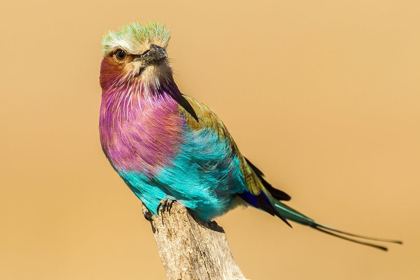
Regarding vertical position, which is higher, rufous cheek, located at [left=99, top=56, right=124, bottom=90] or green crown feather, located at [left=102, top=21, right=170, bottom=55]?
green crown feather, located at [left=102, top=21, right=170, bottom=55]

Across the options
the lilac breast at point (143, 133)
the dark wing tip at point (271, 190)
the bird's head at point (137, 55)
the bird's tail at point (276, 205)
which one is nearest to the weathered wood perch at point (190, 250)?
the lilac breast at point (143, 133)

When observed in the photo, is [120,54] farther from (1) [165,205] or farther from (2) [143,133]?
(1) [165,205]

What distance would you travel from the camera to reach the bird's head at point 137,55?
4160 mm

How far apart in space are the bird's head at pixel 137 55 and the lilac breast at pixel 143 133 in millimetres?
114

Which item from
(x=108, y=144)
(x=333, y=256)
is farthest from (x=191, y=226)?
(x=333, y=256)

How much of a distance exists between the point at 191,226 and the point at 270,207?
3.07 feet

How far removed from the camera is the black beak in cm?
412

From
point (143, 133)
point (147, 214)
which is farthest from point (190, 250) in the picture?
point (143, 133)

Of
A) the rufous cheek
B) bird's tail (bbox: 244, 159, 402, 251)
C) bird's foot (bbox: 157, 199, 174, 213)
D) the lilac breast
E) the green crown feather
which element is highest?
the green crown feather

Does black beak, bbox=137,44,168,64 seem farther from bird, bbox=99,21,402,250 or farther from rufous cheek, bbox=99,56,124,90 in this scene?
rufous cheek, bbox=99,56,124,90

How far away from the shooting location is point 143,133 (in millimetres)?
4129

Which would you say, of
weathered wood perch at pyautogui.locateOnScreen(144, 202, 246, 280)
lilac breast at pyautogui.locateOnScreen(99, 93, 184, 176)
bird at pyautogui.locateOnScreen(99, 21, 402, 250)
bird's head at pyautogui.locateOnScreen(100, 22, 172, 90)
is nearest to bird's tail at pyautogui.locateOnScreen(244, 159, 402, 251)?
bird at pyautogui.locateOnScreen(99, 21, 402, 250)

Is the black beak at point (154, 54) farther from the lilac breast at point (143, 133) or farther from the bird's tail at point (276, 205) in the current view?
the bird's tail at point (276, 205)

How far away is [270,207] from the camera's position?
470cm
